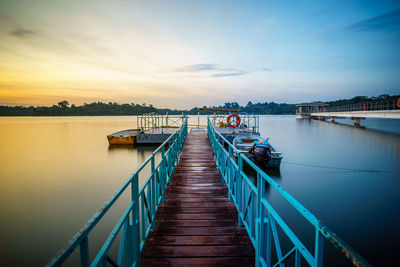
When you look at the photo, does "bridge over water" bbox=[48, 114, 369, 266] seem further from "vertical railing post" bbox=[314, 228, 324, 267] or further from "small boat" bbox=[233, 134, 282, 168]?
"small boat" bbox=[233, 134, 282, 168]

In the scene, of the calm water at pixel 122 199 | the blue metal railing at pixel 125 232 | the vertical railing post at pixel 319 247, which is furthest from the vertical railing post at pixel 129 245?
the calm water at pixel 122 199

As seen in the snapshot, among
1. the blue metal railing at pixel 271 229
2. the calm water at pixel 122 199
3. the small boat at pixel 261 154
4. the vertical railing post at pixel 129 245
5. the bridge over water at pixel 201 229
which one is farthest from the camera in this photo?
the small boat at pixel 261 154

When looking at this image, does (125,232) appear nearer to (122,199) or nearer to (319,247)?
(319,247)

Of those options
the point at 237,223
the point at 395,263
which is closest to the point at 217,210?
the point at 237,223

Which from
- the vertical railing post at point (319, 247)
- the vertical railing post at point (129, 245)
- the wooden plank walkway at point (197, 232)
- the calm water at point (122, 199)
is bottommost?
the calm water at point (122, 199)

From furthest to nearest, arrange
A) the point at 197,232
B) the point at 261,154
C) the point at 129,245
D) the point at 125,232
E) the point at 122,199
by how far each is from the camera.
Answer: the point at 261,154 → the point at 122,199 → the point at 197,232 → the point at 129,245 → the point at 125,232

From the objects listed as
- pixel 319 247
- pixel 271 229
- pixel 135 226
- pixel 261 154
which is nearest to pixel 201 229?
pixel 135 226

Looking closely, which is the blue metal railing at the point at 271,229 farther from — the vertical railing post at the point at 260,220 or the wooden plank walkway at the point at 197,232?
the wooden plank walkway at the point at 197,232

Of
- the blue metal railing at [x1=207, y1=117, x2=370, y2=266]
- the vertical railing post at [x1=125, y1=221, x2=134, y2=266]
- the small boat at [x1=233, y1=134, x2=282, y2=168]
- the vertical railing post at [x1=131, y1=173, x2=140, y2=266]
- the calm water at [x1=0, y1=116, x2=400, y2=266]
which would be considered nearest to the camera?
the blue metal railing at [x1=207, y1=117, x2=370, y2=266]

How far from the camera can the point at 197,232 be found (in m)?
3.31

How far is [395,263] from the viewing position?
479 centimetres

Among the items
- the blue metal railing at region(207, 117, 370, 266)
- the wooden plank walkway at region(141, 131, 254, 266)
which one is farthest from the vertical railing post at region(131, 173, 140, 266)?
the blue metal railing at region(207, 117, 370, 266)

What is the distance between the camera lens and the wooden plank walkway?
277 cm

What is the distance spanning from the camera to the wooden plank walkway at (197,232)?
277 centimetres
